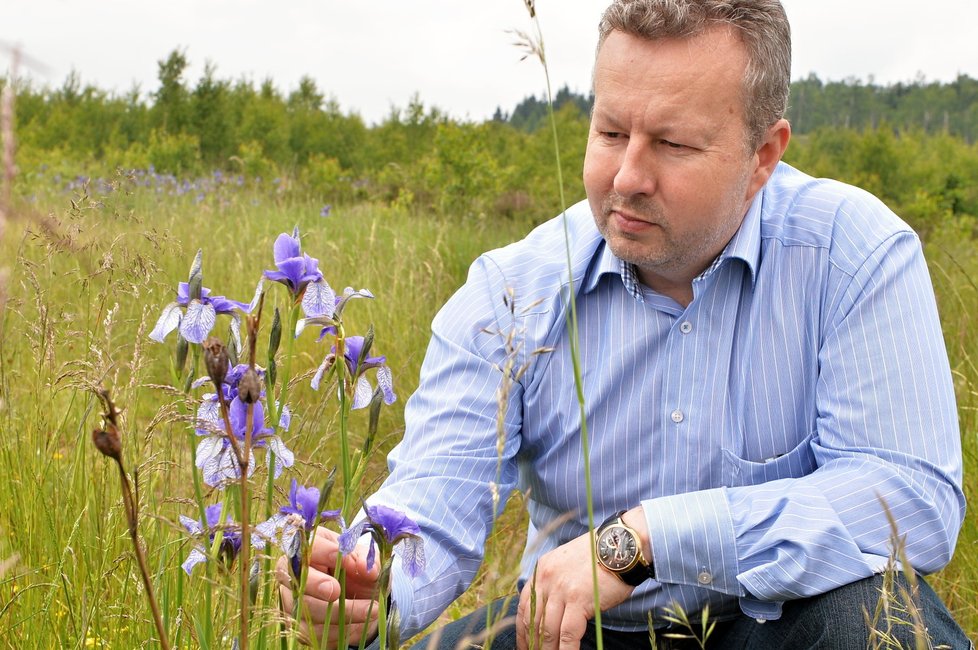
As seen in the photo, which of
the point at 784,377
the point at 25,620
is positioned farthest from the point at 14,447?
the point at 784,377

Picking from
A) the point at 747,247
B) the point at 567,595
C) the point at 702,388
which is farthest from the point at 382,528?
the point at 747,247

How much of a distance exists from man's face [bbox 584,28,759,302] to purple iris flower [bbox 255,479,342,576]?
925 mm

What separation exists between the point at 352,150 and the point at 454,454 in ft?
53.4

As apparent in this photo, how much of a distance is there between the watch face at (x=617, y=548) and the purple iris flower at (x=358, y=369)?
672 millimetres

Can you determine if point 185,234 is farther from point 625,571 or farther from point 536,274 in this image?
point 625,571

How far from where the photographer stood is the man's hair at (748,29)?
1.81 meters

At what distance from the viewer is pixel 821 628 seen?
1.66 m

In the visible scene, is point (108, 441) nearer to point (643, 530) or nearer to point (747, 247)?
point (643, 530)

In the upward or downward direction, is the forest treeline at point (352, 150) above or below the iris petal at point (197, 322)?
above

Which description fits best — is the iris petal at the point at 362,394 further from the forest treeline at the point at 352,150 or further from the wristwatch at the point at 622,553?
the forest treeline at the point at 352,150

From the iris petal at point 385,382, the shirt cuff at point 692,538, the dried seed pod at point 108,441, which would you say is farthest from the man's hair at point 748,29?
A: the dried seed pod at point 108,441

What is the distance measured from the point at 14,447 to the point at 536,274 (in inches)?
46.4

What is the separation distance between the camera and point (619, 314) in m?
2.01

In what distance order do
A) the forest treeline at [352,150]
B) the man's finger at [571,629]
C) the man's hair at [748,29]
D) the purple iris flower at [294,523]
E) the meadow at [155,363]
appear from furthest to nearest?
the forest treeline at [352,150], the man's hair at [748,29], the man's finger at [571,629], the meadow at [155,363], the purple iris flower at [294,523]
